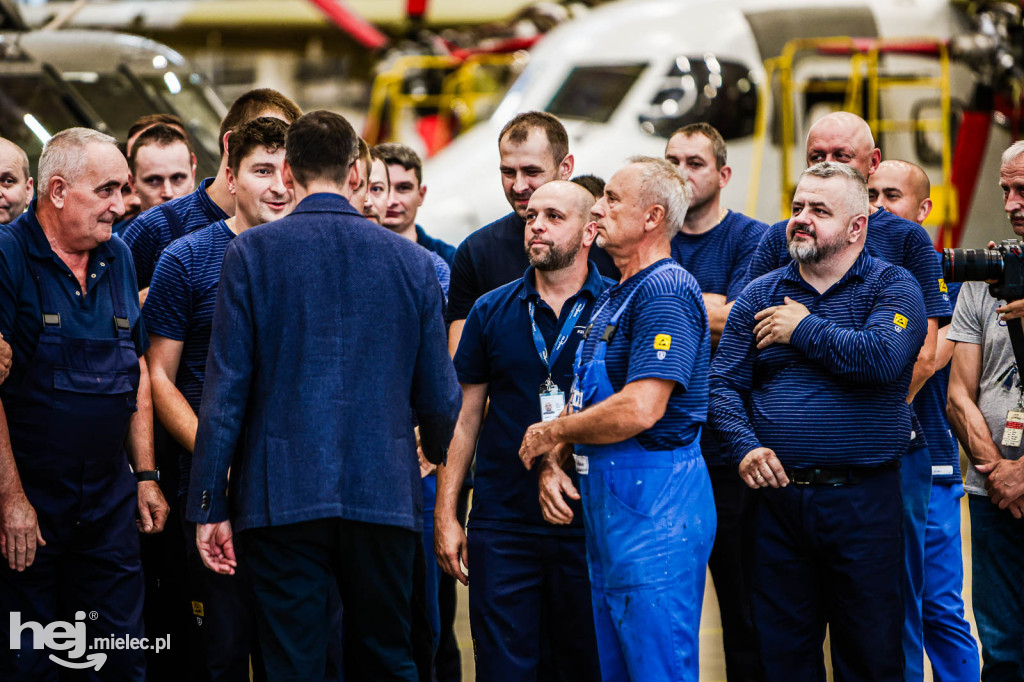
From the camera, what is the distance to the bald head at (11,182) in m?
4.89

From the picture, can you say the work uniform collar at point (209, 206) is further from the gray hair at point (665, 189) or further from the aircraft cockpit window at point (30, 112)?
the aircraft cockpit window at point (30, 112)

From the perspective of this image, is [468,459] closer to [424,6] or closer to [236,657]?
[236,657]

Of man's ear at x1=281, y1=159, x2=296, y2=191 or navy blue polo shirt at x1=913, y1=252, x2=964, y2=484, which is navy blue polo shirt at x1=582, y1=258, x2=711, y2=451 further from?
navy blue polo shirt at x1=913, y1=252, x2=964, y2=484

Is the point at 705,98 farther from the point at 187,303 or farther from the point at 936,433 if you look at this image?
the point at 187,303

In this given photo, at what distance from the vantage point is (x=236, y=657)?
13.9 feet

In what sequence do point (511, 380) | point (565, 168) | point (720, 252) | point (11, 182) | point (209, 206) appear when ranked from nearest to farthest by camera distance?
point (511, 380)
point (209, 206)
point (11, 182)
point (565, 168)
point (720, 252)

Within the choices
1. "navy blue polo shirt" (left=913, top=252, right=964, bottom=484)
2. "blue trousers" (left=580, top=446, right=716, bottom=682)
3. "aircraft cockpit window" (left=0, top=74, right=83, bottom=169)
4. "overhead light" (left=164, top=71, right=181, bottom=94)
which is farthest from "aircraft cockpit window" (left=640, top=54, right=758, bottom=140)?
"blue trousers" (left=580, top=446, right=716, bottom=682)

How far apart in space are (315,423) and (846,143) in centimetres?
248

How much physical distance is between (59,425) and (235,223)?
0.92 meters

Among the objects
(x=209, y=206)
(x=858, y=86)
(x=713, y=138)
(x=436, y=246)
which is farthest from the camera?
(x=858, y=86)

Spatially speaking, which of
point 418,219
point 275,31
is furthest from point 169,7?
point 418,219

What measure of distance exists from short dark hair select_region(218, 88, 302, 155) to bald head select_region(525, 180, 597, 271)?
1331 millimetres

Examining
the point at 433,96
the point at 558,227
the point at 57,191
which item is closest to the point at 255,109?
the point at 57,191

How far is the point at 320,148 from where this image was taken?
3621 mm
